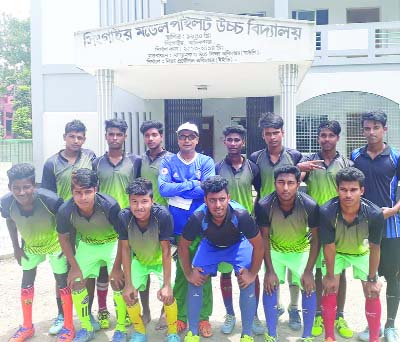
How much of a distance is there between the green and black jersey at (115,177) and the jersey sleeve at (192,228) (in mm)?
782

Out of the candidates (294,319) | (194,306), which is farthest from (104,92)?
(294,319)

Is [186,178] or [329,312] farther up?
[186,178]

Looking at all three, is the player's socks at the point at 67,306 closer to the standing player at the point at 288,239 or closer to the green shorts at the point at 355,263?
the standing player at the point at 288,239

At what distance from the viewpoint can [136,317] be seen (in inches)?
137

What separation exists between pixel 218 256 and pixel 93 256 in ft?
3.36

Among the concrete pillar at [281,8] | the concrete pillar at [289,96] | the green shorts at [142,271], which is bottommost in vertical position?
the green shorts at [142,271]

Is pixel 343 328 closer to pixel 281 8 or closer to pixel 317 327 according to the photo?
pixel 317 327

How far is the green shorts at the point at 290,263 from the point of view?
3484mm

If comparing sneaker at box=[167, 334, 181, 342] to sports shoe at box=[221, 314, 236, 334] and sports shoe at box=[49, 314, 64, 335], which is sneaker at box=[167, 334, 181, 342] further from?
sports shoe at box=[49, 314, 64, 335]

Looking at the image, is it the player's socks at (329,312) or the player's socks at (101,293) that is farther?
the player's socks at (101,293)

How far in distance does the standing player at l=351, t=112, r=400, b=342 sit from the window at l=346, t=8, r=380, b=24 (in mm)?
12185

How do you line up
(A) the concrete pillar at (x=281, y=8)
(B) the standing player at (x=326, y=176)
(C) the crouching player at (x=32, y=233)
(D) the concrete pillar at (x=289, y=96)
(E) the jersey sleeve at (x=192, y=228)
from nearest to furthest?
(E) the jersey sleeve at (x=192, y=228) → (C) the crouching player at (x=32, y=233) → (B) the standing player at (x=326, y=176) → (D) the concrete pillar at (x=289, y=96) → (A) the concrete pillar at (x=281, y=8)

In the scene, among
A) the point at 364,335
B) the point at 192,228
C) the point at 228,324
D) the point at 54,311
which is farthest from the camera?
the point at 54,311

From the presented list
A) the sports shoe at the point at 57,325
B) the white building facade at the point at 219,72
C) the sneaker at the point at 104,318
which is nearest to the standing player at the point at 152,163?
the sneaker at the point at 104,318
